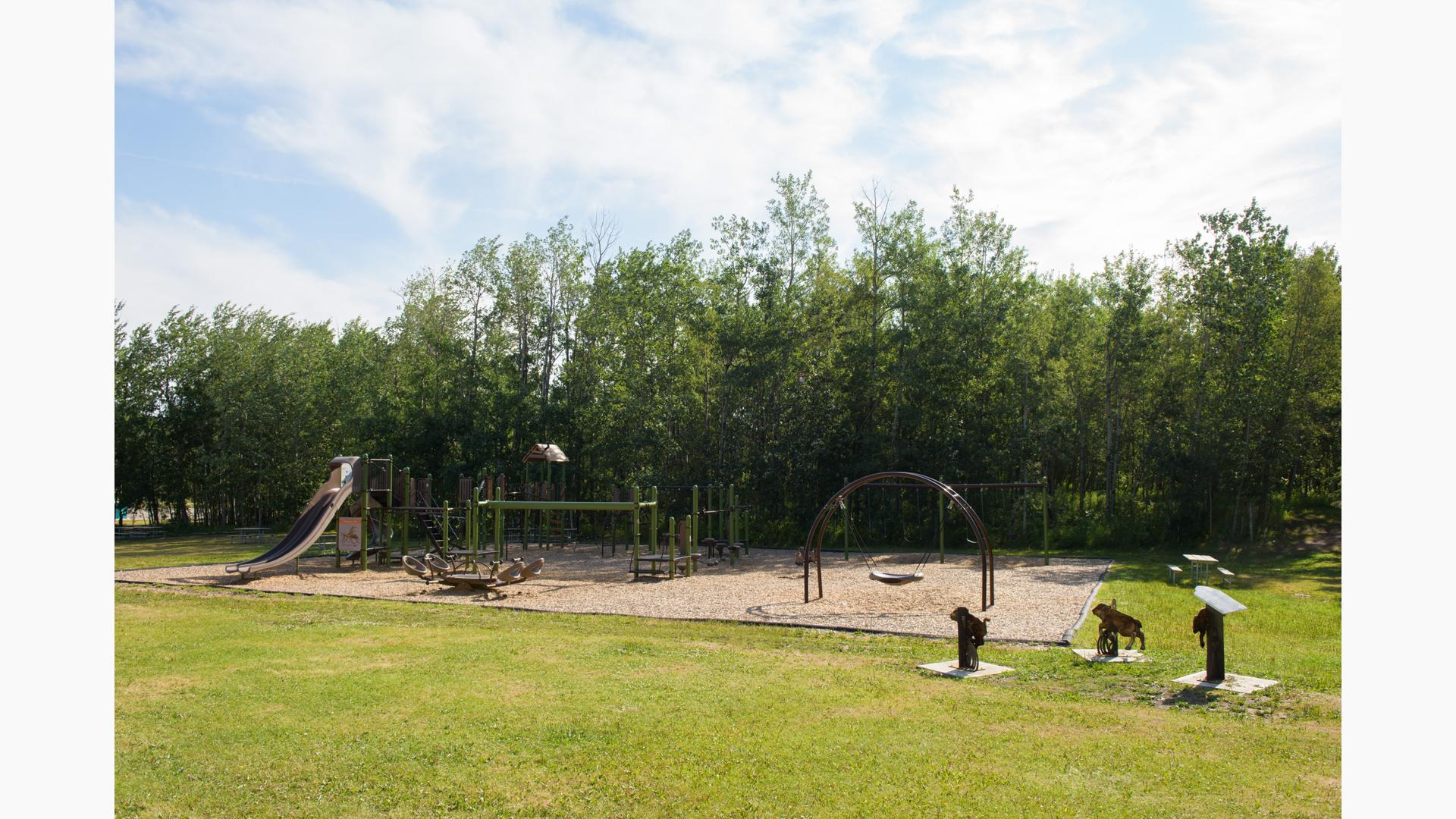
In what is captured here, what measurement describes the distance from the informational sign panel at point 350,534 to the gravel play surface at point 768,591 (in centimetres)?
49

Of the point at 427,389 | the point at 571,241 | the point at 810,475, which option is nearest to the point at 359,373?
the point at 427,389

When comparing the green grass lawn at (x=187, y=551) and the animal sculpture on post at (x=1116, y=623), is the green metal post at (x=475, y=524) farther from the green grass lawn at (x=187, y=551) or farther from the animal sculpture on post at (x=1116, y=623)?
the animal sculpture on post at (x=1116, y=623)

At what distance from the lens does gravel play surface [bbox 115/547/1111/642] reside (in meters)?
11.3

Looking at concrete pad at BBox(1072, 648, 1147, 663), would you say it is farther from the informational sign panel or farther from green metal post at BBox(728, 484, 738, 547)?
the informational sign panel

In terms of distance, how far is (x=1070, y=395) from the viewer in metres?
27.7

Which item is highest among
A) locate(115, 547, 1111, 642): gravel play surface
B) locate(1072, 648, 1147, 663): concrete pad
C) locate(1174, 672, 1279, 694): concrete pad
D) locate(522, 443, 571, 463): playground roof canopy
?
locate(522, 443, 571, 463): playground roof canopy

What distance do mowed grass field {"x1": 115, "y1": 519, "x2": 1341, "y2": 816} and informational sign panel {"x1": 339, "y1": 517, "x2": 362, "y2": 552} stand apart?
25.4 feet

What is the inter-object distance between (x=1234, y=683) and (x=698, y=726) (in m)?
4.43

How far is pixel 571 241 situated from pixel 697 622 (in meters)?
22.6

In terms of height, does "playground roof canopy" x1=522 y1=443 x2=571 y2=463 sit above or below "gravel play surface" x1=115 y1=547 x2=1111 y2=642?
above

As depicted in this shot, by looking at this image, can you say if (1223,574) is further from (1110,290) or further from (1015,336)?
(1110,290)

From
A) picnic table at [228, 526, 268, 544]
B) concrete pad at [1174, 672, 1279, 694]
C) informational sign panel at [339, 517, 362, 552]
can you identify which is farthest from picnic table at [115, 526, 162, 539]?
concrete pad at [1174, 672, 1279, 694]

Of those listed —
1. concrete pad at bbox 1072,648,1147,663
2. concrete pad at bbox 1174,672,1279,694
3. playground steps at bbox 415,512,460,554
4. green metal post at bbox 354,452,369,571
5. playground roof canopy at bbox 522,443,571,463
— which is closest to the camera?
concrete pad at bbox 1174,672,1279,694

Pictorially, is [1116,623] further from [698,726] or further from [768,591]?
[768,591]
